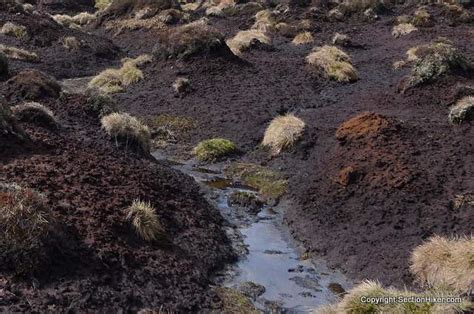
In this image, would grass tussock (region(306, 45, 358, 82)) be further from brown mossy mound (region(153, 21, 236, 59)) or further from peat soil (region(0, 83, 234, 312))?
peat soil (region(0, 83, 234, 312))

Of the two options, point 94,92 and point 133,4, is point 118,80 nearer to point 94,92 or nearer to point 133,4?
point 94,92

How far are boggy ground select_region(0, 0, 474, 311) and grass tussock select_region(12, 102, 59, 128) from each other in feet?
2.08

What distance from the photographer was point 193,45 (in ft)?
96.1

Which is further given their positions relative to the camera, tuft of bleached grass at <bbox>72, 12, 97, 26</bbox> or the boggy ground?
tuft of bleached grass at <bbox>72, 12, 97, 26</bbox>

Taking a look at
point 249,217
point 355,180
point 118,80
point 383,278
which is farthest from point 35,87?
point 383,278

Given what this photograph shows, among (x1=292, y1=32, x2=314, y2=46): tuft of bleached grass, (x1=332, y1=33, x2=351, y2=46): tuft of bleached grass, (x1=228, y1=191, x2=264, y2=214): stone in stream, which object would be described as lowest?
(x1=292, y1=32, x2=314, y2=46): tuft of bleached grass

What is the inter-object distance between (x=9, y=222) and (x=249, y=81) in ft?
62.8

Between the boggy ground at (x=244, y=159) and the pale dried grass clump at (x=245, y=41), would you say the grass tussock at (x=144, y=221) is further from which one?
the pale dried grass clump at (x=245, y=41)

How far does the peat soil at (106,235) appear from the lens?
917cm

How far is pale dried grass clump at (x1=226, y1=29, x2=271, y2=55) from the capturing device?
33.5m

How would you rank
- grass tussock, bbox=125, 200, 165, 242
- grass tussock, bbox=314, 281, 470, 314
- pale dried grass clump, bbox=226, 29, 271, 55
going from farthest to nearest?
1. pale dried grass clump, bbox=226, 29, 271, 55
2. grass tussock, bbox=125, 200, 165, 242
3. grass tussock, bbox=314, 281, 470, 314

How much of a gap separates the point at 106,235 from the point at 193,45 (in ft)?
65.0

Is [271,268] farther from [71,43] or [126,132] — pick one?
[71,43]

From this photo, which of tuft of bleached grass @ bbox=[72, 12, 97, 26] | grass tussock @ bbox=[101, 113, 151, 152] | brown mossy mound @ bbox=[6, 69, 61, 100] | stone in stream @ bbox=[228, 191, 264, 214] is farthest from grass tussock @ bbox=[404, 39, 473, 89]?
tuft of bleached grass @ bbox=[72, 12, 97, 26]
